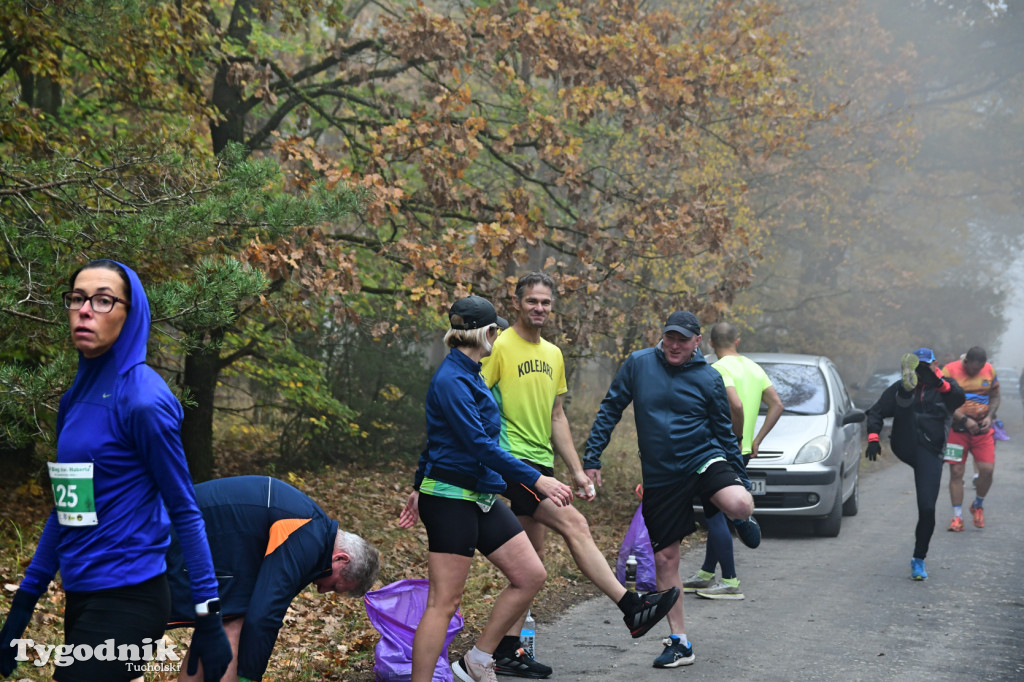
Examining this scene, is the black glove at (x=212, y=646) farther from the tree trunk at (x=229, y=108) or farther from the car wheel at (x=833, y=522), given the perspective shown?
the tree trunk at (x=229, y=108)

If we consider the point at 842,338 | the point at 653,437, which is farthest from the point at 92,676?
the point at 842,338

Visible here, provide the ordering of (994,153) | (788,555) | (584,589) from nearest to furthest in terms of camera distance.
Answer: (584,589)
(788,555)
(994,153)

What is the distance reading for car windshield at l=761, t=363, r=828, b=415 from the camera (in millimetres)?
11484

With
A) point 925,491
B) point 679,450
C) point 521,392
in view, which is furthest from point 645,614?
point 925,491

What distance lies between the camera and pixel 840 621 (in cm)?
711

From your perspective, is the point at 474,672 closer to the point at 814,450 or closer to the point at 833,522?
the point at 814,450

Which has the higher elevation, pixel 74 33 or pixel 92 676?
pixel 74 33

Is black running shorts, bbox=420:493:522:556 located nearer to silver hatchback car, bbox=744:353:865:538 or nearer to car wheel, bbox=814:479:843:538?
silver hatchback car, bbox=744:353:865:538

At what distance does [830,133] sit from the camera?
26.6 m

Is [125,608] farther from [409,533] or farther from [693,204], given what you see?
[693,204]

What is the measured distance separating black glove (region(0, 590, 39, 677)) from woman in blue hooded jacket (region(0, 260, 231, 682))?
0.19 meters

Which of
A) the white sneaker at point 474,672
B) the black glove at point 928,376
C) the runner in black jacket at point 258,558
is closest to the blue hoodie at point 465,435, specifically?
the runner in black jacket at point 258,558

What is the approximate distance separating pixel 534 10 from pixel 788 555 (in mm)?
5991

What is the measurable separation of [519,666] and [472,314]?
2200 millimetres
